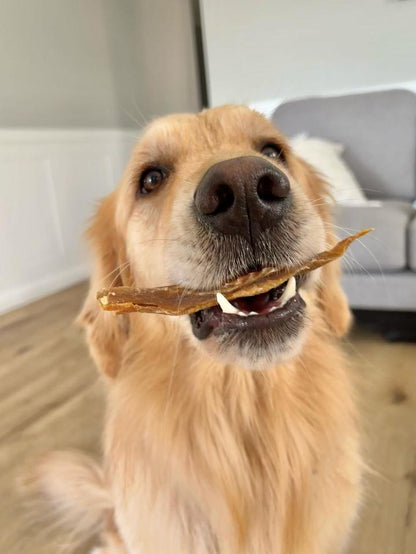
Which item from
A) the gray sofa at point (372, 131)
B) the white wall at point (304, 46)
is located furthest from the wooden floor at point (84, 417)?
the white wall at point (304, 46)

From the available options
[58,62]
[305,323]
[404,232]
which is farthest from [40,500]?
[58,62]

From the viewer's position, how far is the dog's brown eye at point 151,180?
1.15m

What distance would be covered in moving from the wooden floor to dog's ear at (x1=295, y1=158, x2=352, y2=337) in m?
0.31

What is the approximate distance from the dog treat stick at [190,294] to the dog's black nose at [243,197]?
0.24 feet

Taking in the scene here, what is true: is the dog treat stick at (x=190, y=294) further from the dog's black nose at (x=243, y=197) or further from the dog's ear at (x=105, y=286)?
the dog's ear at (x=105, y=286)

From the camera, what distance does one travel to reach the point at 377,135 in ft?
10.00

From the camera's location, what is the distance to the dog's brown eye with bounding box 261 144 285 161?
3.86 feet

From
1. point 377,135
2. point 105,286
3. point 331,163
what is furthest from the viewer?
point 377,135

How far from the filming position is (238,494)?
3.24 feet

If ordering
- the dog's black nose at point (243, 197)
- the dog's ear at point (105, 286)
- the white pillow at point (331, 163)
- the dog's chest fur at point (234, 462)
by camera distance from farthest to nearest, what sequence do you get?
the white pillow at point (331, 163)
the dog's ear at point (105, 286)
the dog's chest fur at point (234, 462)
the dog's black nose at point (243, 197)

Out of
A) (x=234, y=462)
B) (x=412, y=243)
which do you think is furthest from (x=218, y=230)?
(x=412, y=243)

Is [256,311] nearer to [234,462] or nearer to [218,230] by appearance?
[218,230]

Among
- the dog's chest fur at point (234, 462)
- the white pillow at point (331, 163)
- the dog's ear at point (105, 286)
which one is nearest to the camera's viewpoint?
the dog's chest fur at point (234, 462)

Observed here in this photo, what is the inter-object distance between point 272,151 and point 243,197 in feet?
1.79
